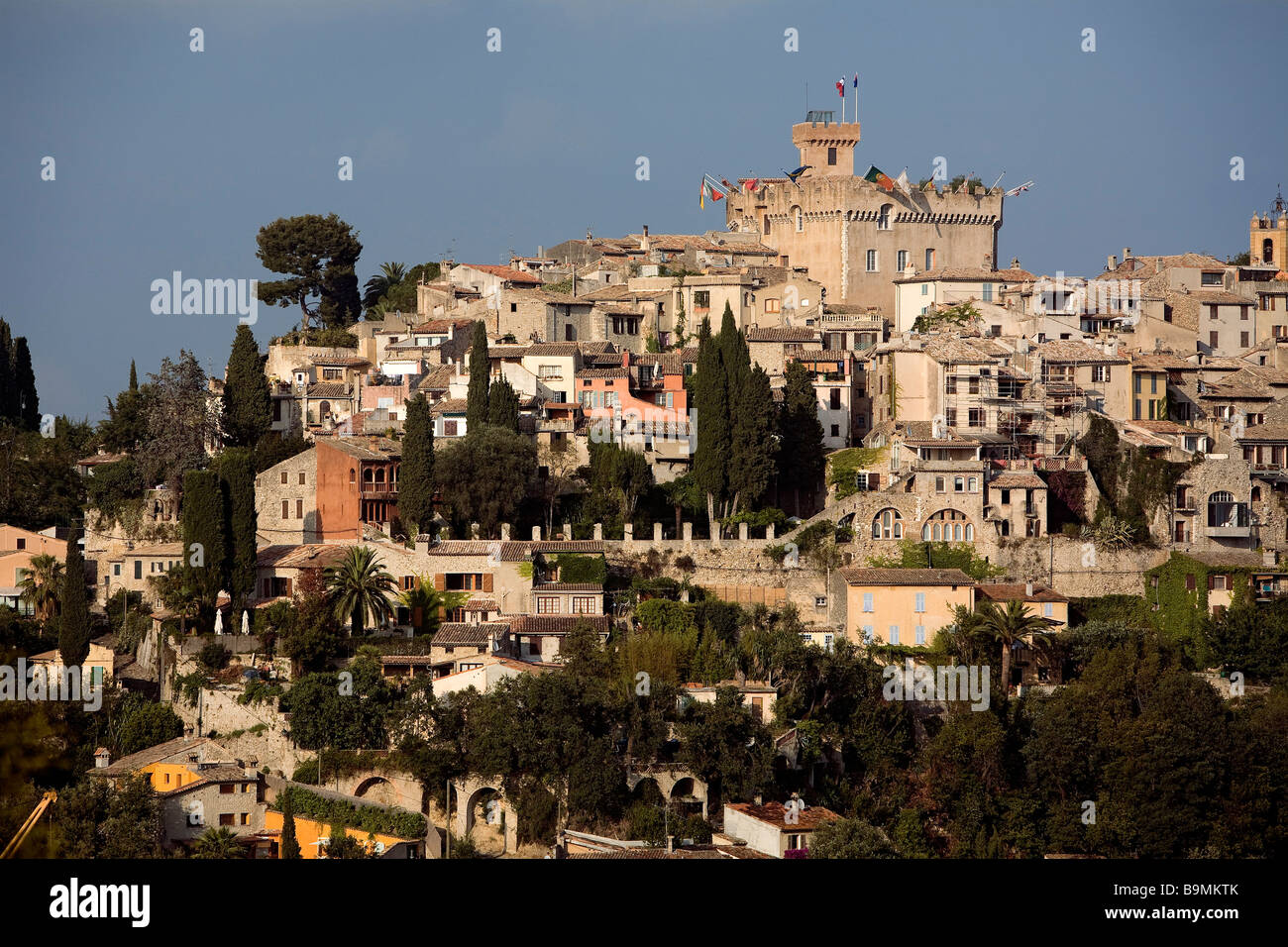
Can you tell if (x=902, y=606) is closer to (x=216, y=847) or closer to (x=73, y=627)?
(x=216, y=847)

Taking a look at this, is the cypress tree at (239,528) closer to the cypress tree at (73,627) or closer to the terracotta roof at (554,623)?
the cypress tree at (73,627)

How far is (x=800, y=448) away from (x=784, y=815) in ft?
46.6

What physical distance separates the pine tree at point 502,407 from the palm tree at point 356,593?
6.15 metres

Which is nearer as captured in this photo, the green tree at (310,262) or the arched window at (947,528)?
the arched window at (947,528)

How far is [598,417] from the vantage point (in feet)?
153

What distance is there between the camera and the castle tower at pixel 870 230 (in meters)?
60.8

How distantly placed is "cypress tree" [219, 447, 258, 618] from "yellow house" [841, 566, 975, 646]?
13167 millimetres

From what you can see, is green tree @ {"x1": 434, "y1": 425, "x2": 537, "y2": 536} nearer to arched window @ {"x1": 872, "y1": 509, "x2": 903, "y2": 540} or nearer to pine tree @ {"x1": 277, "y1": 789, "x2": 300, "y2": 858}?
arched window @ {"x1": 872, "y1": 509, "x2": 903, "y2": 540}

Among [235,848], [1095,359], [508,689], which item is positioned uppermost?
[1095,359]

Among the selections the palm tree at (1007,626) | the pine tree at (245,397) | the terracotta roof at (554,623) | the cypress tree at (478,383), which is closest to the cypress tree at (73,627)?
the pine tree at (245,397)

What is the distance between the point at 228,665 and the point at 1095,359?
23724 millimetres
